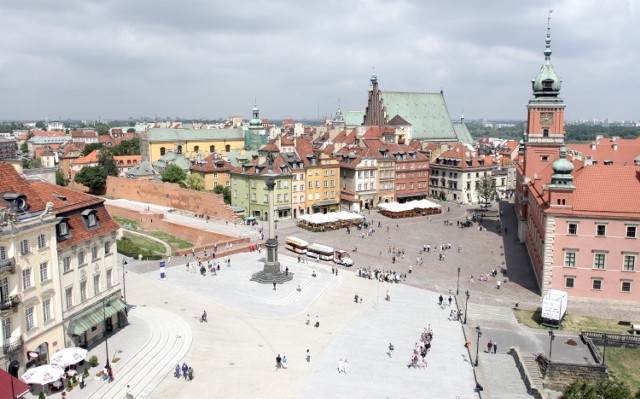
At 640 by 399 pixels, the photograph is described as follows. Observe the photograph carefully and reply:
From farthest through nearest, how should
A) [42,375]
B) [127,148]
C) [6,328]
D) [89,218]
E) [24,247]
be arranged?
[127,148]
[89,218]
[24,247]
[6,328]
[42,375]

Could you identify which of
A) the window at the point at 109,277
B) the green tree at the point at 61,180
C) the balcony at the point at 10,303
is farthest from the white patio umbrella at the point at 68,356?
the green tree at the point at 61,180

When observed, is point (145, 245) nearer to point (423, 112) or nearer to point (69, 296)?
point (69, 296)

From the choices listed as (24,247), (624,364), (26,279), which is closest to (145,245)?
(26,279)

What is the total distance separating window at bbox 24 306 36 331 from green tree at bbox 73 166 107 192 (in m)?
74.9

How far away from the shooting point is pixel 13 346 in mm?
29203

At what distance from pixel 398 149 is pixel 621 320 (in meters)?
54.6

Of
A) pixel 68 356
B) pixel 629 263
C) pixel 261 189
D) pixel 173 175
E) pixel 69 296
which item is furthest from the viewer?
pixel 173 175

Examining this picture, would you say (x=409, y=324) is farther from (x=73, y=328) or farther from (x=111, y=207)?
(x=111, y=207)

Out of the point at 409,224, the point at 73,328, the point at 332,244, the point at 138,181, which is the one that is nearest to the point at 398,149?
the point at 409,224

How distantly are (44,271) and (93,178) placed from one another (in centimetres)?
7396

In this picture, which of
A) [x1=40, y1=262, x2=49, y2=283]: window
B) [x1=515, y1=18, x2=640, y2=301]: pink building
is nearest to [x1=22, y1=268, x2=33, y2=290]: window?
[x1=40, y1=262, x2=49, y2=283]: window

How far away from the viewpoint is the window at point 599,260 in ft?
150

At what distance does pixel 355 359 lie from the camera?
35250mm

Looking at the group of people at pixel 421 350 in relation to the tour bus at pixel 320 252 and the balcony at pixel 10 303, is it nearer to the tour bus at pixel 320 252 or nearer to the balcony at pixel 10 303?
the tour bus at pixel 320 252
